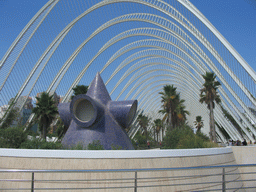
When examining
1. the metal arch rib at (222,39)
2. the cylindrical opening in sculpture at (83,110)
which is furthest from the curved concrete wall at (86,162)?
the metal arch rib at (222,39)

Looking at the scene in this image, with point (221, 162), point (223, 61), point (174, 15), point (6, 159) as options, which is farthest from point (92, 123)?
point (174, 15)

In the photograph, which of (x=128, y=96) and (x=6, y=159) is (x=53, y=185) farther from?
(x=128, y=96)

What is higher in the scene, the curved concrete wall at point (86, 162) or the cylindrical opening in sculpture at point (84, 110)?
the cylindrical opening in sculpture at point (84, 110)

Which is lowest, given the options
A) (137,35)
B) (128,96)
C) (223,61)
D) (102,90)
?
(102,90)

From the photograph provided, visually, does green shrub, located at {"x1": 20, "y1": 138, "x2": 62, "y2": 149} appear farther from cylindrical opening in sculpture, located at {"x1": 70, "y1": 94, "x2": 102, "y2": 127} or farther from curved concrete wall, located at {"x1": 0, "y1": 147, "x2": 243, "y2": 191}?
curved concrete wall, located at {"x1": 0, "y1": 147, "x2": 243, "y2": 191}

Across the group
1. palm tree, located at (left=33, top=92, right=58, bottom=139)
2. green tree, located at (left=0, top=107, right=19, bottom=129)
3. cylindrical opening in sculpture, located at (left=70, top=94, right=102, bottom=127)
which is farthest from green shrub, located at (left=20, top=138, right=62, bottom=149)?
green tree, located at (left=0, top=107, right=19, bottom=129)

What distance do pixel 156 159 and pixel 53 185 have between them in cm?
Result: 414

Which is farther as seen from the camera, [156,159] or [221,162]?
[221,162]

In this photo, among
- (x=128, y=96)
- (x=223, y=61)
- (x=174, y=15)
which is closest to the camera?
(x=223, y=61)

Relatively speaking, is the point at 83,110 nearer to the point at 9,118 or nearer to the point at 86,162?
the point at 86,162

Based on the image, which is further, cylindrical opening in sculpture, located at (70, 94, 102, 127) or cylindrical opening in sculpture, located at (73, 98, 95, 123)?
cylindrical opening in sculpture, located at (73, 98, 95, 123)

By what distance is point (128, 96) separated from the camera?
213 ft

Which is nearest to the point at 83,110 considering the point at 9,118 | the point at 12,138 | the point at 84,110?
the point at 84,110

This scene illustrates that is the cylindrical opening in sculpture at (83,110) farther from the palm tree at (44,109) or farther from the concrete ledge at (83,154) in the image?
the palm tree at (44,109)
